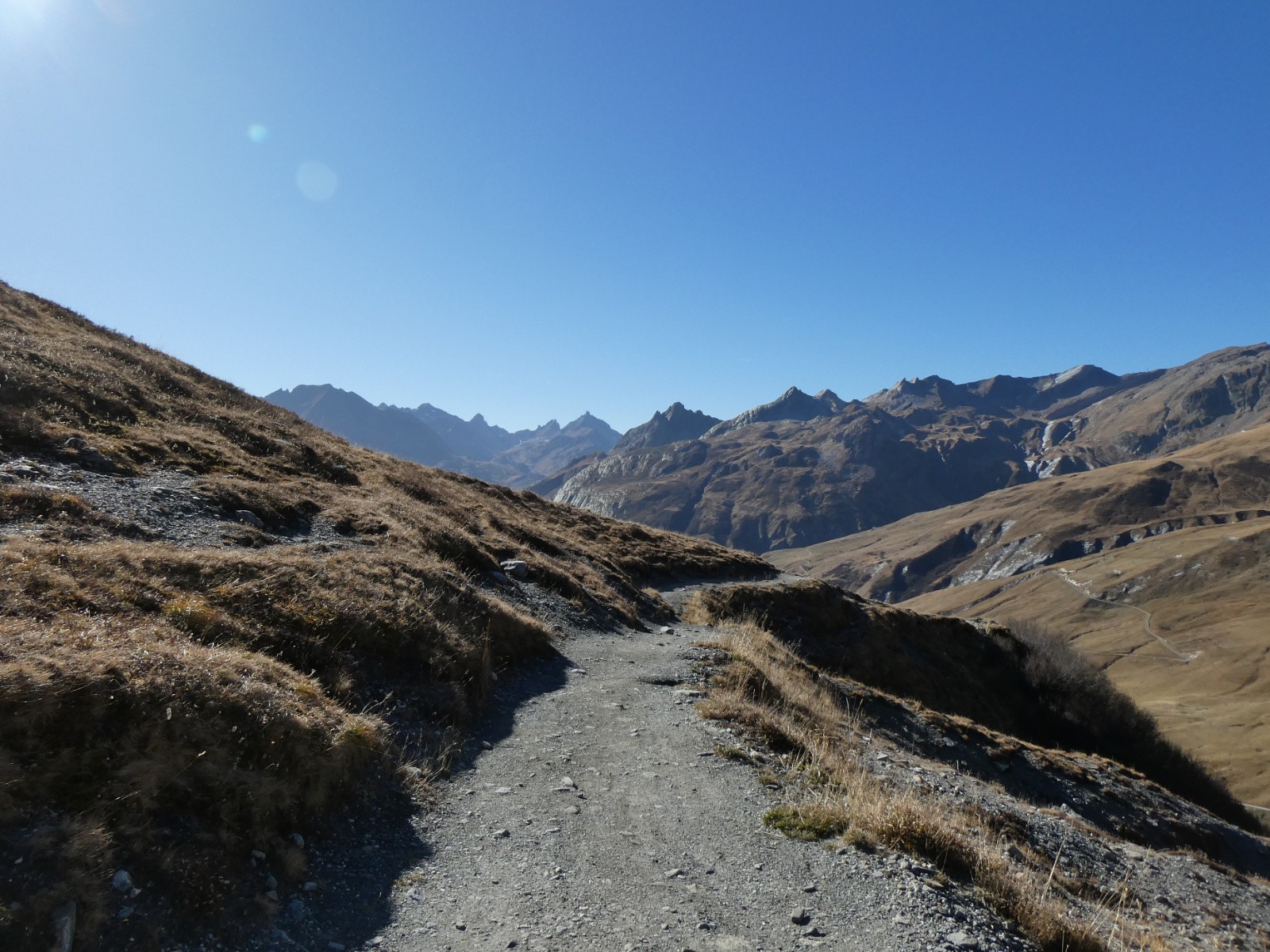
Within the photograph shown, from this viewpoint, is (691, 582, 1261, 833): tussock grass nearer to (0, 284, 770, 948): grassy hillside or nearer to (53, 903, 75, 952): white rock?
(0, 284, 770, 948): grassy hillside

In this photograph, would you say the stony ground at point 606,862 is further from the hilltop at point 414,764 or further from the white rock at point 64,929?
the white rock at point 64,929

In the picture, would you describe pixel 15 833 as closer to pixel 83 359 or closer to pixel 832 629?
pixel 83 359

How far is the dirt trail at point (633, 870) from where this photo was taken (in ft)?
21.2

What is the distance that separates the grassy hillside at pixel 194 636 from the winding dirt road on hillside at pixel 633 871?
57.4 inches

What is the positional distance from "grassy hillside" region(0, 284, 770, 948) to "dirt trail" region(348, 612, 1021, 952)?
152cm

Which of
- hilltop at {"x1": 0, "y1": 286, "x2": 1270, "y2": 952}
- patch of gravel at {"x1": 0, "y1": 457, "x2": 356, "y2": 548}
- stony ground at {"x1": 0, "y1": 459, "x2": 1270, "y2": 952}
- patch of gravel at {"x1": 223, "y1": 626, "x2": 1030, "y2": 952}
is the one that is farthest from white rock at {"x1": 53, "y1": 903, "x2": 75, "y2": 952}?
patch of gravel at {"x1": 0, "y1": 457, "x2": 356, "y2": 548}

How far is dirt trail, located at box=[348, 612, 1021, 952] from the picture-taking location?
21.2 feet

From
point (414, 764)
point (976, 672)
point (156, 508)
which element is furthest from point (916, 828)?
point (976, 672)

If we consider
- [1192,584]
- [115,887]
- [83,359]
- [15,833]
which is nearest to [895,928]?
[115,887]

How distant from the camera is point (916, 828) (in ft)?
27.1

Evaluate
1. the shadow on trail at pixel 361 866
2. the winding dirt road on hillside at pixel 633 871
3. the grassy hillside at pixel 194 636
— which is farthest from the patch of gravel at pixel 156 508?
the winding dirt road on hillside at pixel 633 871

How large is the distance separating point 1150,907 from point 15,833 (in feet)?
63.2

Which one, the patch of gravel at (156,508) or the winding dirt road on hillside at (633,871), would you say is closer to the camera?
the winding dirt road on hillside at (633,871)

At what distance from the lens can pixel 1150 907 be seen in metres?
13.7
